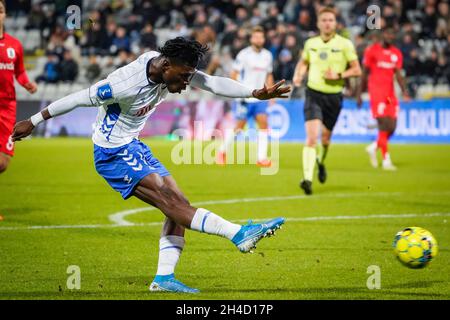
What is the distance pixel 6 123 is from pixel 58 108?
5096 millimetres

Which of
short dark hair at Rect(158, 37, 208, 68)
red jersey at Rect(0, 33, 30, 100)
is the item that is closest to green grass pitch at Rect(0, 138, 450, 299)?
red jersey at Rect(0, 33, 30, 100)

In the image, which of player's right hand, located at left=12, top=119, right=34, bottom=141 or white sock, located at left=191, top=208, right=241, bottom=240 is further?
player's right hand, located at left=12, top=119, right=34, bottom=141

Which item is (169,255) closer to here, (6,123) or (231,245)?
(231,245)

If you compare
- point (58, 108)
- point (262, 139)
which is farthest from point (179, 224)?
point (262, 139)

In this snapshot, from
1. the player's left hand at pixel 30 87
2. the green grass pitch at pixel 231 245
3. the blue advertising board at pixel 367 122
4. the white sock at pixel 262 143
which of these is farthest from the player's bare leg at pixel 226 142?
the player's left hand at pixel 30 87

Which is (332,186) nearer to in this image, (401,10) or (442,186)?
(442,186)

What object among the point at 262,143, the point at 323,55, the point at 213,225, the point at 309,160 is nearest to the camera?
the point at 213,225

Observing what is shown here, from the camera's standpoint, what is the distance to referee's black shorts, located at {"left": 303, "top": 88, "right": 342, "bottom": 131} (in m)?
14.3

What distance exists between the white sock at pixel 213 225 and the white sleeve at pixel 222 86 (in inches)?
39.2

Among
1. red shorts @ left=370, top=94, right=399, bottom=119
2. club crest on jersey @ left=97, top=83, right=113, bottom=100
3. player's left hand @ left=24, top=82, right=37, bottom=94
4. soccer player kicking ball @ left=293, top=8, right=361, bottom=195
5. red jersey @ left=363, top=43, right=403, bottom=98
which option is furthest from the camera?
red shorts @ left=370, top=94, right=399, bottom=119

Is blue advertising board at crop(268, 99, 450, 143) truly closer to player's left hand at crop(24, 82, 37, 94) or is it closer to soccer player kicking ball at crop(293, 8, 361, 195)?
soccer player kicking ball at crop(293, 8, 361, 195)

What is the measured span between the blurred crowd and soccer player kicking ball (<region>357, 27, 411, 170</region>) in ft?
21.7

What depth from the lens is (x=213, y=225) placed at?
6.61 meters

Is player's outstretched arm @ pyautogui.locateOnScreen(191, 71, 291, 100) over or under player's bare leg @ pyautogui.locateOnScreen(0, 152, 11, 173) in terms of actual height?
over
